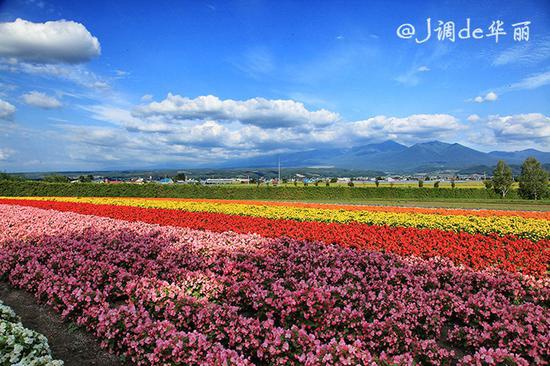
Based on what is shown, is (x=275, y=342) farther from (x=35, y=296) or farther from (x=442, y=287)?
(x=35, y=296)

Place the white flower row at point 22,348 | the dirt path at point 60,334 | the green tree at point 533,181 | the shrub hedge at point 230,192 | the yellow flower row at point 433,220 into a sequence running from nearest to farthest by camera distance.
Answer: the white flower row at point 22,348 → the dirt path at point 60,334 → the yellow flower row at point 433,220 → the shrub hedge at point 230,192 → the green tree at point 533,181

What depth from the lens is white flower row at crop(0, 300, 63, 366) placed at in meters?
3.62

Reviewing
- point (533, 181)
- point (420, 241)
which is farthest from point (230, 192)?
point (420, 241)

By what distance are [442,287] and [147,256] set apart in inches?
240

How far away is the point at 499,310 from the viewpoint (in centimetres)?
511

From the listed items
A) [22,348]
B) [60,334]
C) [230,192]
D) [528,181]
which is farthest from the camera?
[230,192]

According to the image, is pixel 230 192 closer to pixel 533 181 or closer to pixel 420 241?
pixel 533 181

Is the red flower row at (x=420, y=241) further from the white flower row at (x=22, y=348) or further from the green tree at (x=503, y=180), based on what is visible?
the green tree at (x=503, y=180)

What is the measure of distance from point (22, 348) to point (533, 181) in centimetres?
4780

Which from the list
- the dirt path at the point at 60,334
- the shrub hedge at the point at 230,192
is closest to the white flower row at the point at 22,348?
the dirt path at the point at 60,334

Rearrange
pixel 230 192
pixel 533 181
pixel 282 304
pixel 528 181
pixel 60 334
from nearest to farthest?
pixel 282 304, pixel 60 334, pixel 533 181, pixel 528 181, pixel 230 192

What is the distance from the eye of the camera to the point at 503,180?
43750 mm

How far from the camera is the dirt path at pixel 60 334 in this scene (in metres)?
4.79

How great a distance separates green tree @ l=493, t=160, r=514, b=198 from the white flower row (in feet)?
160
